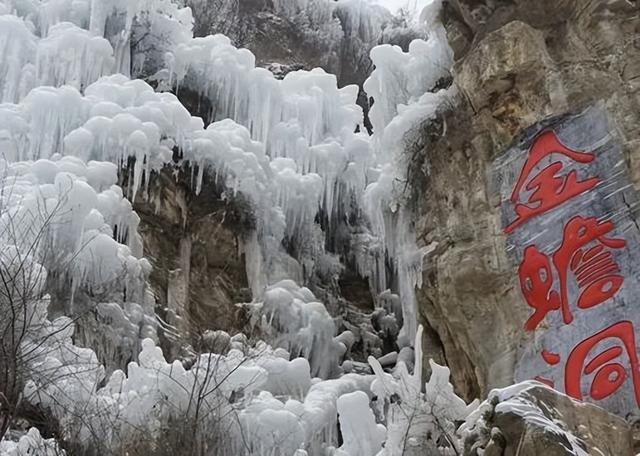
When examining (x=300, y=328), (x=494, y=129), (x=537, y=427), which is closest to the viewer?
(x=537, y=427)

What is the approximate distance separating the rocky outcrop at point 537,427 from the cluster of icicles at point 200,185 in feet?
3.71

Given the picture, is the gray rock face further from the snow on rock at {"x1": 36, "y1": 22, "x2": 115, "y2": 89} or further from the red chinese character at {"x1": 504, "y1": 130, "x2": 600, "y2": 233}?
the snow on rock at {"x1": 36, "y1": 22, "x2": 115, "y2": 89}

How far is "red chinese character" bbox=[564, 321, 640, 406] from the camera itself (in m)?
7.32

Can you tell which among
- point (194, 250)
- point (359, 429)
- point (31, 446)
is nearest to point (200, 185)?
point (194, 250)

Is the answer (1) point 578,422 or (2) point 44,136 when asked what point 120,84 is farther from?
(1) point 578,422

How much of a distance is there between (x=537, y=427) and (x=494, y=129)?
5390 millimetres

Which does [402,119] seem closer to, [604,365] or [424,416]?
[604,365]

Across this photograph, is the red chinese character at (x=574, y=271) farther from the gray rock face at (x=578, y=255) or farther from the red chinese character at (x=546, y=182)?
the red chinese character at (x=546, y=182)

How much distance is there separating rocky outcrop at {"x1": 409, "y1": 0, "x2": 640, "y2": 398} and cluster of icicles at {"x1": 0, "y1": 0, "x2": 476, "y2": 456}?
1.54ft

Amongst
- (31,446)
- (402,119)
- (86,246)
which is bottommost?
(31,446)

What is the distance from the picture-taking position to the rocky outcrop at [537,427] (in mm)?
4453

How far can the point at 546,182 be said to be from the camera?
859cm

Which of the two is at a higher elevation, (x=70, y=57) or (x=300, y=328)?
(x=70, y=57)

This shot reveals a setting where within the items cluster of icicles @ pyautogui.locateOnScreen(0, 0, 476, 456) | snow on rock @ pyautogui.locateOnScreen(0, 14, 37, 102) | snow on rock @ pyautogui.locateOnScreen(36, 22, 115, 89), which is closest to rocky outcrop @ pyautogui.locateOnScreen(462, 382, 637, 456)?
cluster of icicles @ pyautogui.locateOnScreen(0, 0, 476, 456)
